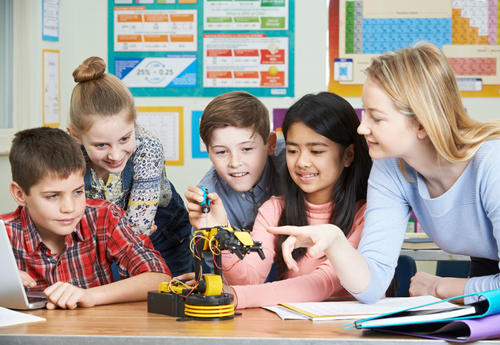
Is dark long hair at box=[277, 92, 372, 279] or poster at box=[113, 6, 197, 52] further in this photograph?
poster at box=[113, 6, 197, 52]

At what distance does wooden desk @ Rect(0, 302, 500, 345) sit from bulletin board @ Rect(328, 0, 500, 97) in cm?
269

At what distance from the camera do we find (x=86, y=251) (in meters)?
1.80

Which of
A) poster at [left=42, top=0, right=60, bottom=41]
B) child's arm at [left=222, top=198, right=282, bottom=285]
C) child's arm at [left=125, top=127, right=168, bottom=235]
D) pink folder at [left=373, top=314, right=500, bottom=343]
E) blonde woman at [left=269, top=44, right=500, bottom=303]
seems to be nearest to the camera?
pink folder at [left=373, top=314, right=500, bottom=343]

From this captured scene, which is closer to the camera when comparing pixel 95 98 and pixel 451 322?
pixel 451 322

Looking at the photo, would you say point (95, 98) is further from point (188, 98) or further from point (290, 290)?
point (188, 98)

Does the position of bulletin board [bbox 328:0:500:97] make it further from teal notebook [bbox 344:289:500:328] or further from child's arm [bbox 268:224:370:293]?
teal notebook [bbox 344:289:500:328]

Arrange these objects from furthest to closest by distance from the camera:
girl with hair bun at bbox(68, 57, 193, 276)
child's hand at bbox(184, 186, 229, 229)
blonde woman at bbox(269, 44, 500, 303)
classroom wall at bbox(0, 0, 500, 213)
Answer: classroom wall at bbox(0, 0, 500, 213) → girl with hair bun at bbox(68, 57, 193, 276) → child's hand at bbox(184, 186, 229, 229) → blonde woman at bbox(269, 44, 500, 303)

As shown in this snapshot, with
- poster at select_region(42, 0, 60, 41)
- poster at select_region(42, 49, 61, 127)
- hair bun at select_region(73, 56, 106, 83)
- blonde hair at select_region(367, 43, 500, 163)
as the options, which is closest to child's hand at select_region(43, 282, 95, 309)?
blonde hair at select_region(367, 43, 500, 163)

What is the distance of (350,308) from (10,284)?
76 centimetres

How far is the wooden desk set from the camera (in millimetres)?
1109

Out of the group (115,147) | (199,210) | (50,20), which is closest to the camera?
(199,210)

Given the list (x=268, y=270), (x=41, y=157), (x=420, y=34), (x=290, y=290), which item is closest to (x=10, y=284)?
(x=41, y=157)

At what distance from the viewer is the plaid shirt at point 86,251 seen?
1765mm

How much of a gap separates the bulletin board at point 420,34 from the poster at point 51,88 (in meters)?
1.60
